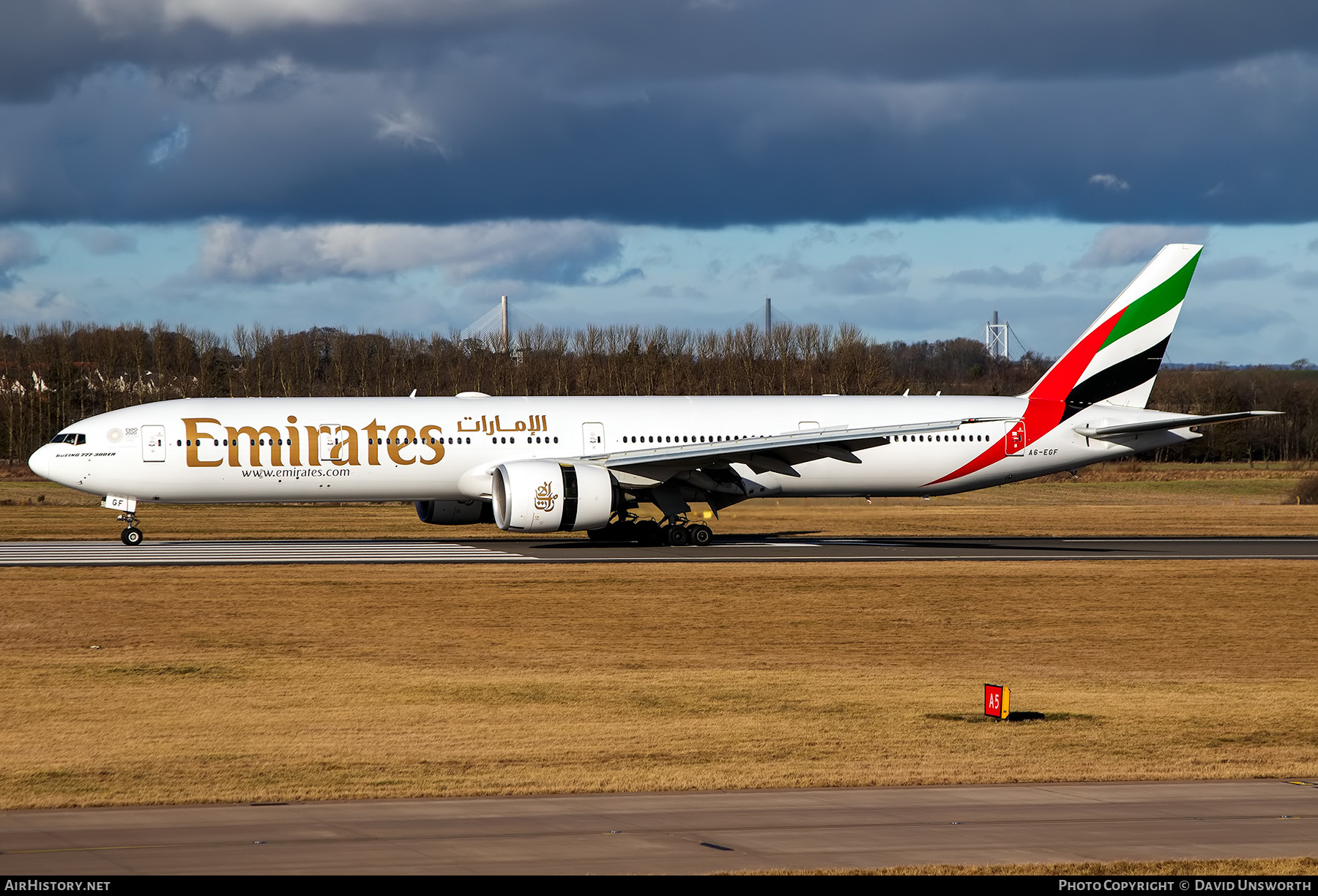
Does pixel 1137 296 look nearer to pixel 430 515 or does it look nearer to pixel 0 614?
pixel 430 515

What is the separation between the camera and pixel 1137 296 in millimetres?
41250

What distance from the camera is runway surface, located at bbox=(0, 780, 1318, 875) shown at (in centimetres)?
940

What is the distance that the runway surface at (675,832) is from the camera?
9398 mm

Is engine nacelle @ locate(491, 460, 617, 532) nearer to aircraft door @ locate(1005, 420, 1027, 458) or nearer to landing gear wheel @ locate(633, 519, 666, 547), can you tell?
landing gear wheel @ locate(633, 519, 666, 547)

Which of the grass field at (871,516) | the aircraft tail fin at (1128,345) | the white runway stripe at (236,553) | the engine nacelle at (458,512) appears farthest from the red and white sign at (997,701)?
the grass field at (871,516)

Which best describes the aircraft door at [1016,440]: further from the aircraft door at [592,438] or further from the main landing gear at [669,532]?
the aircraft door at [592,438]

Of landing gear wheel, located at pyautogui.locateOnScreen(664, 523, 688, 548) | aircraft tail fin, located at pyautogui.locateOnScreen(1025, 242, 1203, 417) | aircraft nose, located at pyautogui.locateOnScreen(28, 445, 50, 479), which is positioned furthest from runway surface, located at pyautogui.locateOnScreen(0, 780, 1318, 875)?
aircraft tail fin, located at pyautogui.locateOnScreen(1025, 242, 1203, 417)

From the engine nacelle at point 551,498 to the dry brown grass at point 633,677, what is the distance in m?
2.84

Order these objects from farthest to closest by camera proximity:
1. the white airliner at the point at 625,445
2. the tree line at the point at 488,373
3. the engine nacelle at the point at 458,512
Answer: the tree line at the point at 488,373 < the engine nacelle at the point at 458,512 < the white airliner at the point at 625,445

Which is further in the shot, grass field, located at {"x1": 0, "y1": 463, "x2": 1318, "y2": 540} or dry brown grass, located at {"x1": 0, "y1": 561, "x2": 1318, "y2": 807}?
grass field, located at {"x1": 0, "y1": 463, "x2": 1318, "y2": 540}

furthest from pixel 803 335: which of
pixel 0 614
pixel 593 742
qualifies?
pixel 593 742

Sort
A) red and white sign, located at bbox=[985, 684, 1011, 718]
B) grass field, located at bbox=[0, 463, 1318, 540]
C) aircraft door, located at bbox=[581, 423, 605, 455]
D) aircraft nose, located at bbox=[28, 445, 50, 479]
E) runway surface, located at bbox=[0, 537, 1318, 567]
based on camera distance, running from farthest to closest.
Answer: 1. grass field, located at bbox=[0, 463, 1318, 540]
2. aircraft door, located at bbox=[581, 423, 605, 455]
3. aircraft nose, located at bbox=[28, 445, 50, 479]
4. runway surface, located at bbox=[0, 537, 1318, 567]
5. red and white sign, located at bbox=[985, 684, 1011, 718]

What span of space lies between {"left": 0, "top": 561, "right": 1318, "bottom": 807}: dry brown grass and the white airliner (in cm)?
585
